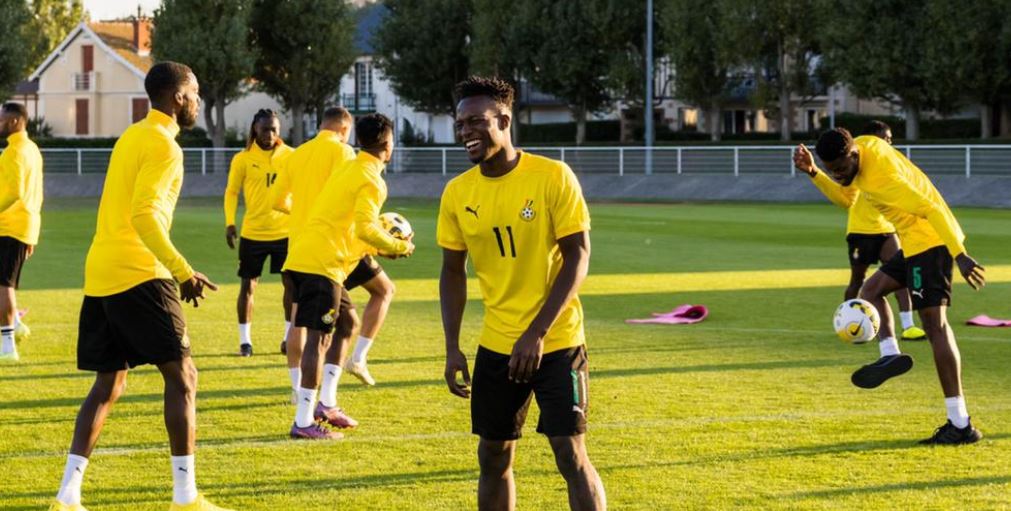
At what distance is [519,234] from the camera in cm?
592

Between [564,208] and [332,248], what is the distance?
155 inches

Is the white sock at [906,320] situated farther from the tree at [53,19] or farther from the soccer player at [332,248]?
the tree at [53,19]

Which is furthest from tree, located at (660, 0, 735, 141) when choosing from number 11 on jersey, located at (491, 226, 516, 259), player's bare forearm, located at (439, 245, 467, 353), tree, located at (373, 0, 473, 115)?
number 11 on jersey, located at (491, 226, 516, 259)

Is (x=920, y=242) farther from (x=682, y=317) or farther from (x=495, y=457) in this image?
(x=682, y=317)

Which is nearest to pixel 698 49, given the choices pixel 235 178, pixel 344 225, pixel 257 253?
pixel 235 178

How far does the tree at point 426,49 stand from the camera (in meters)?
69.9

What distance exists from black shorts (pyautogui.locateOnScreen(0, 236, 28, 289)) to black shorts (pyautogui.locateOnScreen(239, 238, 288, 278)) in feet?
6.25

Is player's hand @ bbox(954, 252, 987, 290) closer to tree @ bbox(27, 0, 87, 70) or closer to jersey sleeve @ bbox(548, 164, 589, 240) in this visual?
jersey sleeve @ bbox(548, 164, 589, 240)

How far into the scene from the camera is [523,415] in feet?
20.2

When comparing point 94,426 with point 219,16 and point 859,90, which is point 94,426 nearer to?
point 859,90

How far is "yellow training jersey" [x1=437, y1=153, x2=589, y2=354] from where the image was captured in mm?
5895

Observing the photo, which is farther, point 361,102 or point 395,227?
point 361,102

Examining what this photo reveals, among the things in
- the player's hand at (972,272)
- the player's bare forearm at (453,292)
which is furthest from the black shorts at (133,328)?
the player's hand at (972,272)

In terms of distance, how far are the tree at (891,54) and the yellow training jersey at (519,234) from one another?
4956 cm
